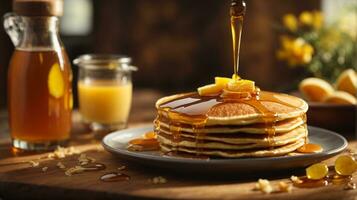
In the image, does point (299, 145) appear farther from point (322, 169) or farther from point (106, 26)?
point (106, 26)

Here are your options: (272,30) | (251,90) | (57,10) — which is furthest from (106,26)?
(251,90)

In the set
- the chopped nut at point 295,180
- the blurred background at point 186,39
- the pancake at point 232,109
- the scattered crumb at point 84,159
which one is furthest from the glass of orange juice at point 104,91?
the blurred background at point 186,39

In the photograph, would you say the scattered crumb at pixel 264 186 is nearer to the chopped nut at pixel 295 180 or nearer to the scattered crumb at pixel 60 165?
the chopped nut at pixel 295 180

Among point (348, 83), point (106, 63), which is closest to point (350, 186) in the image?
point (348, 83)

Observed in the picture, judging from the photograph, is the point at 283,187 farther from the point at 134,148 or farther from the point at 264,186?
the point at 134,148

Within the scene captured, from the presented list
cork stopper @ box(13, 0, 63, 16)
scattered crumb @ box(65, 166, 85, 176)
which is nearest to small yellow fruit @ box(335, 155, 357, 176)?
scattered crumb @ box(65, 166, 85, 176)

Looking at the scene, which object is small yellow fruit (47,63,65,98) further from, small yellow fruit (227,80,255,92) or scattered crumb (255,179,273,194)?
scattered crumb (255,179,273,194)
